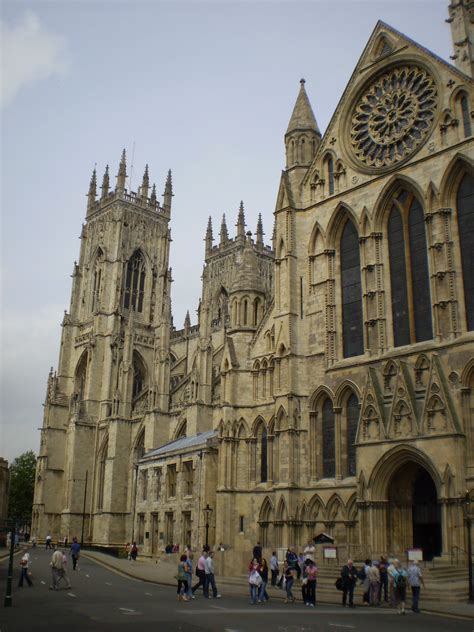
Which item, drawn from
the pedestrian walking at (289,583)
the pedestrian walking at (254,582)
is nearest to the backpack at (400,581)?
the pedestrian walking at (289,583)

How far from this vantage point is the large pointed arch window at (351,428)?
29469mm

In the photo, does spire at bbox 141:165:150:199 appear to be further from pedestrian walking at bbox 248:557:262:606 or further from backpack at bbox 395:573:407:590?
backpack at bbox 395:573:407:590

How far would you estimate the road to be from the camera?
14.3m

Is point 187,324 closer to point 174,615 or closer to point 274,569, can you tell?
point 274,569

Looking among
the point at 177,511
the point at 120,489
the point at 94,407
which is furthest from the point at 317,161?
the point at 94,407

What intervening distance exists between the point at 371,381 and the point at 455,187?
879 cm

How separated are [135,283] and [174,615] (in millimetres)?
66149

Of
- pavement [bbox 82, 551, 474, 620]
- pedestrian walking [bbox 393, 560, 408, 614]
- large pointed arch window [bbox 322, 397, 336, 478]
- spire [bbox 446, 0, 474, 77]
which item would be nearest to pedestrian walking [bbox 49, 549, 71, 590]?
pavement [bbox 82, 551, 474, 620]

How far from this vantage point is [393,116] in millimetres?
31922

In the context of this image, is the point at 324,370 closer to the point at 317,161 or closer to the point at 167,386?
the point at 317,161

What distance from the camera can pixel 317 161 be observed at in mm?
34688

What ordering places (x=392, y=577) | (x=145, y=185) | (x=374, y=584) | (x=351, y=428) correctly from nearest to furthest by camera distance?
1. (x=392, y=577)
2. (x=374, y=584)
3. (x=351, y=428)
4. (x=145, y=185)

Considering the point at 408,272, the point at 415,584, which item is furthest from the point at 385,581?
the point at 408,272

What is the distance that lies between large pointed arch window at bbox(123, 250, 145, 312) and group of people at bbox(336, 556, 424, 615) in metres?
59.3
